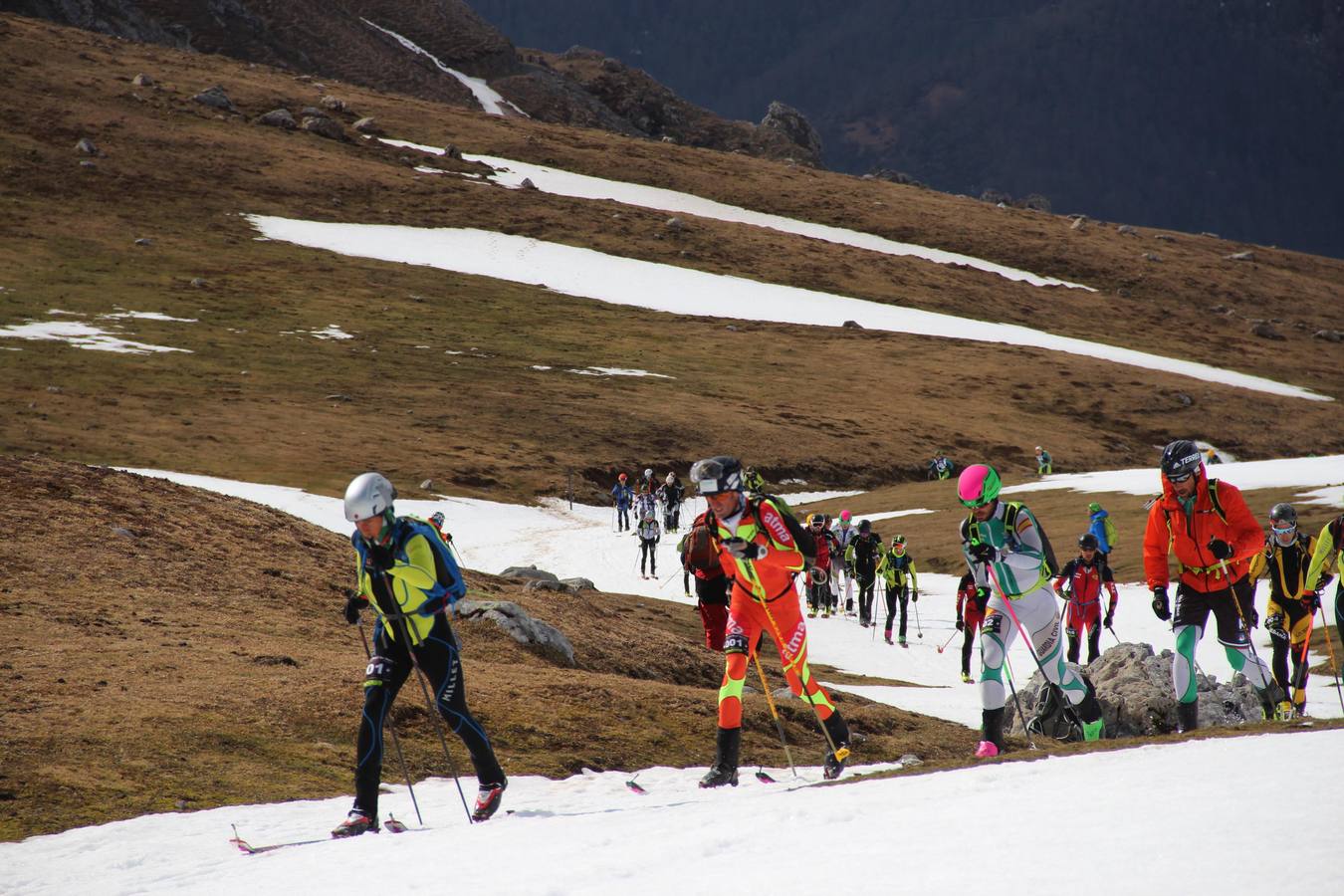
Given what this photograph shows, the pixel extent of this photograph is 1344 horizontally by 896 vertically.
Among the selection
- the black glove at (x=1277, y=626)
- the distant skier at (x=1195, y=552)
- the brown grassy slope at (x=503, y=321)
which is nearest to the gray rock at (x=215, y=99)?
the brown grassy slope at (x=503, y=321)

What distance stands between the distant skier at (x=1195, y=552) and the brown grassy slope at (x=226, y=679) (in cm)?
408

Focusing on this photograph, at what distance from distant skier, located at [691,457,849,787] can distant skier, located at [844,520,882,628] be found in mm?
17962

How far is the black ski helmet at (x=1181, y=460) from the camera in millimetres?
11773

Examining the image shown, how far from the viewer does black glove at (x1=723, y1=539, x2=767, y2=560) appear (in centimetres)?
1074

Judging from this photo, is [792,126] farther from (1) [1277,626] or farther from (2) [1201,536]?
(2) [1201,536]

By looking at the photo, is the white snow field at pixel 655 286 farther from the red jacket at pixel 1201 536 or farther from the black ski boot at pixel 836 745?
the black ski boot at pixel 836 745

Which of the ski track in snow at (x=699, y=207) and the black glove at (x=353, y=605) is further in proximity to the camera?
the ski track in snow at (x=699, y=207)

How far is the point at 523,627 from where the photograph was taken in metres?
18.7

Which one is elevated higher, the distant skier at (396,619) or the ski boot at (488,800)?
the distant skier at (396,619)

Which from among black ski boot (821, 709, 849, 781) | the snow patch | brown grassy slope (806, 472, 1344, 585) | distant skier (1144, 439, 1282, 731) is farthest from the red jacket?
the snow patch

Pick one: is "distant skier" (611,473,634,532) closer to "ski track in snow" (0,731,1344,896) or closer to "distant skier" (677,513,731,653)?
"distant skier" (677,513,731,653)

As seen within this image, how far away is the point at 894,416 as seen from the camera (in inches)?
2717

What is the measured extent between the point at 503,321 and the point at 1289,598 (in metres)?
66.1

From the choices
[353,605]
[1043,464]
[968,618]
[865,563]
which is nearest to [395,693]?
[353,605]
